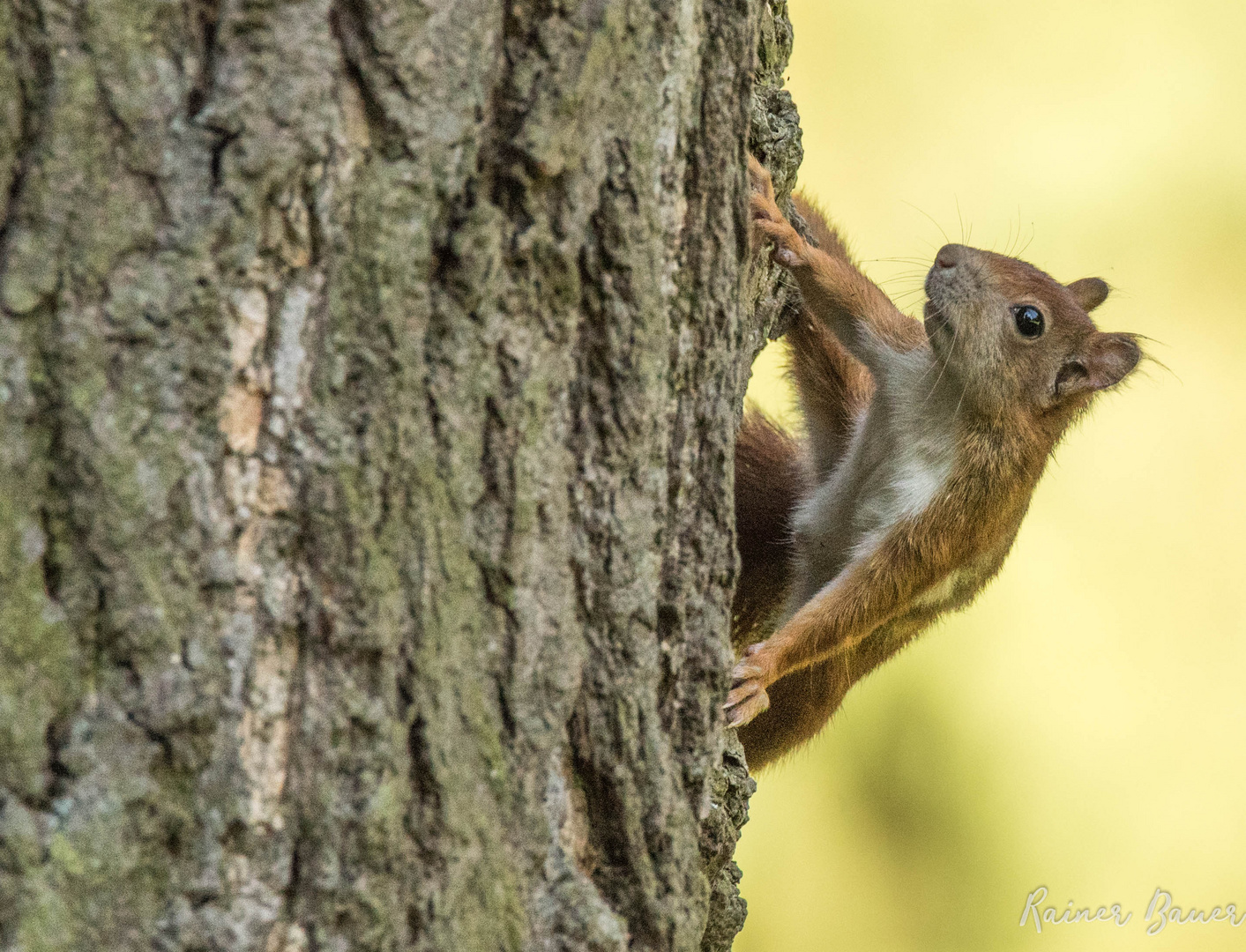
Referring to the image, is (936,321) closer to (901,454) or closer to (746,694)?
(901,454)

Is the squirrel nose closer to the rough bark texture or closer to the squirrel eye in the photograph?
the squirrel eye

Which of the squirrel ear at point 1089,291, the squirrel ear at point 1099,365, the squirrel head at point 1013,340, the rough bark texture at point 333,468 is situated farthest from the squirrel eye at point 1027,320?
the rough bark texture at point 333,468

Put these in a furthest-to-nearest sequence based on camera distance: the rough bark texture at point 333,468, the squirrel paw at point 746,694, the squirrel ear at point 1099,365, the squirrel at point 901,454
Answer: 1. the squirrel ear at point 1099,365
2. the squirrel at point 901,454
3. the squirrel paw at point 746,694
4. the rough bark texture at point 333,468

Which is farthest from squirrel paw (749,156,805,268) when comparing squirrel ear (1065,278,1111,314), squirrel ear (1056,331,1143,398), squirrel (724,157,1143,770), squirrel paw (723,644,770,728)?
squirrel ear (1065,278,1111,314)

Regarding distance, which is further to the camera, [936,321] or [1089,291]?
[1089,291]

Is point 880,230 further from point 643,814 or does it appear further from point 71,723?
point 71,723

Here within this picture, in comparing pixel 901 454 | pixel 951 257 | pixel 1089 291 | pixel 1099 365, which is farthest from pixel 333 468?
pixel 1089 291

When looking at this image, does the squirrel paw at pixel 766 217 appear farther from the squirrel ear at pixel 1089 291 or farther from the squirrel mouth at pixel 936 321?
the squirrel ear at pixel 1089 291
